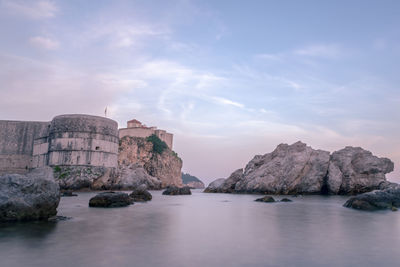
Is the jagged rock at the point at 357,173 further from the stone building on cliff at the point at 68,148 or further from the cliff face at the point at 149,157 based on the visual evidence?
the cliff face at the point at 149,157

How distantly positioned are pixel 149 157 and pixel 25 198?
205ft

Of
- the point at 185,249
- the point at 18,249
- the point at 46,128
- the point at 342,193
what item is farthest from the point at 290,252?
the point at 46,128

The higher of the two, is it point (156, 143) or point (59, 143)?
point (156, 143)

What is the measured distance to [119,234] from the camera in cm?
752

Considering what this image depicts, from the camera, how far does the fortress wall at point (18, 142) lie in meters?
45.4

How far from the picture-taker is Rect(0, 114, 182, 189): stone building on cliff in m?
40.6

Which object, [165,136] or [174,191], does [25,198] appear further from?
[165,136]

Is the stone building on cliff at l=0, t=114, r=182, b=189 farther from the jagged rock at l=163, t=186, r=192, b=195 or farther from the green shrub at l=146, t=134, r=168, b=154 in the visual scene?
the green shrub at l=146, t=134, r=168, b=154

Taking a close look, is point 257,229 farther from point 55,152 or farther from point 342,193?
point 55,152

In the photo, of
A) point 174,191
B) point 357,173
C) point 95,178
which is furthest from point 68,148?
→ point 357,173

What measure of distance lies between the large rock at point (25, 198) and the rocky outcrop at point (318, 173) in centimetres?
2716

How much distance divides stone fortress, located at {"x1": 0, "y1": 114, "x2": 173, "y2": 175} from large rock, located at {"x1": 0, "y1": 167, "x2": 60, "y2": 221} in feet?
110

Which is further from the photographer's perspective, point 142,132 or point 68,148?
point 142,132

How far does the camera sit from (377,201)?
51.4 ft
